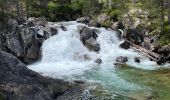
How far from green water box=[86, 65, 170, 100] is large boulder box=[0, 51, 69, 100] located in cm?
593

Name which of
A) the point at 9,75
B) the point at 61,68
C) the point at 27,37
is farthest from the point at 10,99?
the point at 27,37

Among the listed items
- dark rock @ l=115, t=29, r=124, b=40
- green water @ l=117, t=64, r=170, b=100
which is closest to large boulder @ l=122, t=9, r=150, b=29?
dark rock @ l=115, t=29, r=124, b=40

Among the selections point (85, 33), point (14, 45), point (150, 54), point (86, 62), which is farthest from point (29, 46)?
point (150, 54)

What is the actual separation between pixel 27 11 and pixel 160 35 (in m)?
44.8

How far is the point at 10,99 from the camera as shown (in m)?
24.3

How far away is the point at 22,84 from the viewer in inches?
1046

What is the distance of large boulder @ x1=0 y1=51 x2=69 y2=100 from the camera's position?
25297mm

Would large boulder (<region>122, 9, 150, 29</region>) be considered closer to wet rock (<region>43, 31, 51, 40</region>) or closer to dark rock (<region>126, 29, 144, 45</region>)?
dark rock (<region>126, 29, 144, 45</region>)

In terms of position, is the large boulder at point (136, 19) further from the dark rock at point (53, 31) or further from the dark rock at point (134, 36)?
the dark rock at point (53, 31)

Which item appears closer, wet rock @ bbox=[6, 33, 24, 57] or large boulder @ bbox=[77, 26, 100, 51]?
wet rock @ bbox=[6, 33, 24, 57]

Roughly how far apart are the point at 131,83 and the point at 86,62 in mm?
14644

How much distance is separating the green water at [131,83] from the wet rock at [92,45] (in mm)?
10398

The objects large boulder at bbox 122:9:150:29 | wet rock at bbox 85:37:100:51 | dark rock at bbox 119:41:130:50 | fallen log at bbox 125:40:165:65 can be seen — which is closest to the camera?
fallen log at bbox 125:40:165:65

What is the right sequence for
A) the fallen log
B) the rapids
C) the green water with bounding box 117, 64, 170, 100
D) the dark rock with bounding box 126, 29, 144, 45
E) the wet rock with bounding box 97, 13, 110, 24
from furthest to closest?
the wet rock with bounding box 97, 13, 110, 24 → the dark rock with bounding box 126, 29, 144, 45 → the fallen log → the rapids → the green water with bounding box 117, 64, 170, 100
